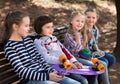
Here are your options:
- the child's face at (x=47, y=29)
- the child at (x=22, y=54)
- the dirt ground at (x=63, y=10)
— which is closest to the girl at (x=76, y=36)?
the child's face at (x=47, y=29)

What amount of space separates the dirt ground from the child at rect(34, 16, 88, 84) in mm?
Answer: 4212

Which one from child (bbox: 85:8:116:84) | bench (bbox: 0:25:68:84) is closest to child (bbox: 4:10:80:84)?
bench (bbox: 0:25:68:84)

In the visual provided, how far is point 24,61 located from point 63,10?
22.4 feet

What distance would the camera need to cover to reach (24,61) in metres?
4.02

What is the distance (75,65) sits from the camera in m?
4.62

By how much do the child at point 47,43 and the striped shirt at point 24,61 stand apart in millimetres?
276

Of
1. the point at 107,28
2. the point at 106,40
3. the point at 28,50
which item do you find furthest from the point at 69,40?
the point at 107,28

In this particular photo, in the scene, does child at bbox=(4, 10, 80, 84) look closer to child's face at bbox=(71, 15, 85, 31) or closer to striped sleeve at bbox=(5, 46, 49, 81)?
striped sleeve at bbox=(5, 46, 49, 81)

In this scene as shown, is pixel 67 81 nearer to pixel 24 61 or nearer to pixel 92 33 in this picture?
pixel 24 61

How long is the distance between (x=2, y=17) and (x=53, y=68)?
530cm

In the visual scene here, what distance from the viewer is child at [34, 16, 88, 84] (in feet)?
14.6

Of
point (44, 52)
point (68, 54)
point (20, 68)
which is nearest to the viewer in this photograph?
point (20, 68)

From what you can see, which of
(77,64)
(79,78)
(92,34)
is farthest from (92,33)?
(79,78)

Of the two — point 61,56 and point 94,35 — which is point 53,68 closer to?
point 61,56
